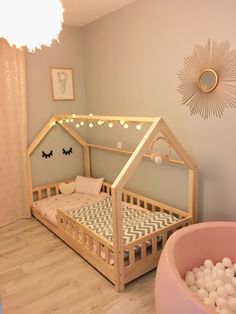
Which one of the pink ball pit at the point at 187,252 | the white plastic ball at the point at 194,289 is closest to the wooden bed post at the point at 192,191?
the pink ball pit at the point at 187,252

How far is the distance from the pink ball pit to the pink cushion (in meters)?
1.81

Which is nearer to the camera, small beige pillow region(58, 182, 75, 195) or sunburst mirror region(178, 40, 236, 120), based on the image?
sunburst mirror region(178, 40, 236, 120)

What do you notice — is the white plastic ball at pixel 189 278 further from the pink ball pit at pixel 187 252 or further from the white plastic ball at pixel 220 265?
the white plastic ball at pixel 220 265

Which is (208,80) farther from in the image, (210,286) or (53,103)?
(53,103)

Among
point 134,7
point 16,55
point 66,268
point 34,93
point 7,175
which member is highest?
point 134,7

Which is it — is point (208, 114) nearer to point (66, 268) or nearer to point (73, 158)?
point (66, 268)

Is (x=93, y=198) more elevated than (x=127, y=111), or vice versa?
(x=127, y=111)

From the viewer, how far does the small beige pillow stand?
3.85 meters

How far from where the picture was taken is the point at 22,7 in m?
1.23

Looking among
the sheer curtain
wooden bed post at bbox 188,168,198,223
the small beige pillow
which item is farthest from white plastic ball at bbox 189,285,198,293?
the sheer curtain

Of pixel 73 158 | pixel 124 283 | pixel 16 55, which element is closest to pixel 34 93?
pixel 16 55

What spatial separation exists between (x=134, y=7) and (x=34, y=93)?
165 cm

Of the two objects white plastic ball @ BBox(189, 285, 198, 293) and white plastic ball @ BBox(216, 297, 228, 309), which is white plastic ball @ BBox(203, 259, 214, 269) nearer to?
white plastic ball @ BBox(189, 285, 198, 293)

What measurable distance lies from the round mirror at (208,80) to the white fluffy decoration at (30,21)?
4.95 feet
